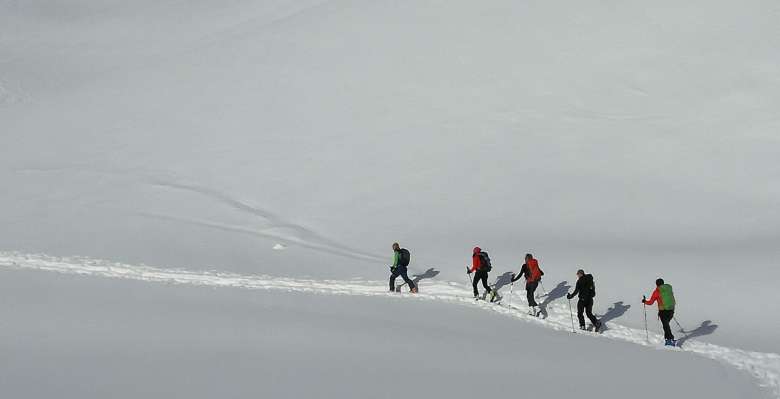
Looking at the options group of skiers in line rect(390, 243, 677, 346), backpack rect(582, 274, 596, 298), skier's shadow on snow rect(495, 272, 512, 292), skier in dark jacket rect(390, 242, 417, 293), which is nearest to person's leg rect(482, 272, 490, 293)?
group of skiers in line rect(390, 243, 677, 346)

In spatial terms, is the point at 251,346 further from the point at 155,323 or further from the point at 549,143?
the point at 549,143

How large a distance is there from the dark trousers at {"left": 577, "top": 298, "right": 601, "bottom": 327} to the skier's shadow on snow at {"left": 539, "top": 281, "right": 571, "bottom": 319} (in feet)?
A: 3.17

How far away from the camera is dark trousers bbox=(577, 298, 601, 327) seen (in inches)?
527

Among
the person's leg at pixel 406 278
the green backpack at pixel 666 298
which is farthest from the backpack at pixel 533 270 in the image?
the person's leg at pixel 406 278

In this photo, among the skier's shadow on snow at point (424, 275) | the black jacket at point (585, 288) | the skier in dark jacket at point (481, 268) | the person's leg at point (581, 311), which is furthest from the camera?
the skier's shadow on snow at point (424, 275)

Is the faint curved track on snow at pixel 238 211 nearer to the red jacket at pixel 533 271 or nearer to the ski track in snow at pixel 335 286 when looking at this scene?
the ski track in snow at pixel 335 286

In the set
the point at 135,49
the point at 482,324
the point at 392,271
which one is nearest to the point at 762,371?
the point at 482,324

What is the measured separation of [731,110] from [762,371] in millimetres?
13114

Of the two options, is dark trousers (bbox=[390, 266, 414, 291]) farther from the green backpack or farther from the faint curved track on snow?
the green backpack

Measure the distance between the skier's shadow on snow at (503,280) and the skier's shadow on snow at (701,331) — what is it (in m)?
3.36

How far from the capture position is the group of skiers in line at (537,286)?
12891 millimetres

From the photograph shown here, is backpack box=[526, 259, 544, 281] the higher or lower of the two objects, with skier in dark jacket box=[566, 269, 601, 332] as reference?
higher

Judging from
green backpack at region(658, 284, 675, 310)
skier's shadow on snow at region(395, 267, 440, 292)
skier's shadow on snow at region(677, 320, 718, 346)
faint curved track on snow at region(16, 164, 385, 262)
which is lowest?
skier's shadow on snow at region(677, 320, 718, 346)

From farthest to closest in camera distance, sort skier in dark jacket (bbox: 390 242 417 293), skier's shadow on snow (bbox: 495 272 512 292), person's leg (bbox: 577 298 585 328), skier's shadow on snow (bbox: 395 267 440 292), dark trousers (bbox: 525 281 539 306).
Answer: skier's shadow on snow (bbox: 395 267 440 292), skier's shadow on snow (bbox: 495 272 512 292), skier in dark jacket (bbox: 390 242 417 293), dark trousers (bbox: 525 281 539 306), person's leg (bbox: 577 298 585 328)
